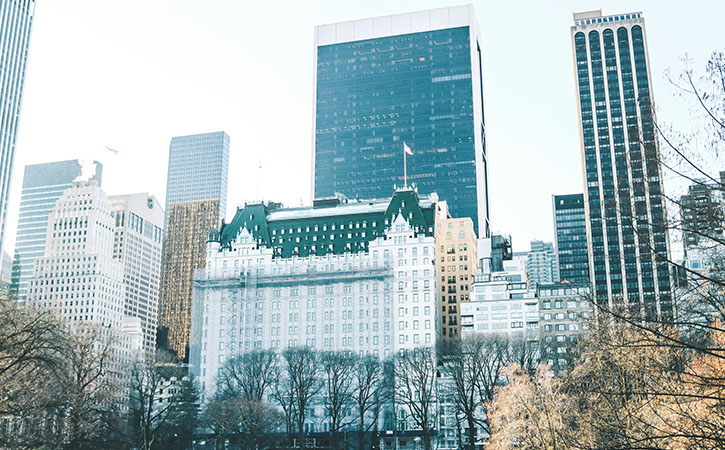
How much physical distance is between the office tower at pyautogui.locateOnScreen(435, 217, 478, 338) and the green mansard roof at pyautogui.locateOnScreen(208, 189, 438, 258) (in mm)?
9544

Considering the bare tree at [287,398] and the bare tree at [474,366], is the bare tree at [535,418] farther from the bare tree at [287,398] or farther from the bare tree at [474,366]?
the bare tree at [287,398]

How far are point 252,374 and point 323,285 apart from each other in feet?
150

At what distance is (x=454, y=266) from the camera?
614 ft

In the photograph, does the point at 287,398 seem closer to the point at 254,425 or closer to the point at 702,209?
the point at 254,425

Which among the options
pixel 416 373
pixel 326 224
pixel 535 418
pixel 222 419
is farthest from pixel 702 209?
pixel 326 224

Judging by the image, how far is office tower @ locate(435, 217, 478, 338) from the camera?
183m

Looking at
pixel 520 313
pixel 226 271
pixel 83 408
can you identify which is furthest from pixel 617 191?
pixel 226 271

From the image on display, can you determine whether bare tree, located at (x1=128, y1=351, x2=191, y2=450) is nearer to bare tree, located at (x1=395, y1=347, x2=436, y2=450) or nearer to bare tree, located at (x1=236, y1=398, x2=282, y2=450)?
bare tree, located at (x1=236, y1=398, x2=282, y2=450)

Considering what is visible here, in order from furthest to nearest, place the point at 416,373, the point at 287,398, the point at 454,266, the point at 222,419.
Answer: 1. the point at 454,266
2. the point at 287,398
3. the point at 416,373
4. the point at 222,419

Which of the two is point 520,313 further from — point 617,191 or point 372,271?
point 617,191

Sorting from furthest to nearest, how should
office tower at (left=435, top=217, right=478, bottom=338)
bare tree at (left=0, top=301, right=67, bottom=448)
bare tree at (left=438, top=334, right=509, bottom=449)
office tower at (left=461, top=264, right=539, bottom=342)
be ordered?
office tower at (left=435, top=217, right=478, bottom=338)
office tower at (left=461, top=264, right=539, bottom=342)
bare tree at (left=438, top=334, right=509, bottom=449)
bare tree at (left=0, top=301, right=67, bottom=448)

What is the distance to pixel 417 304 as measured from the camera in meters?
165

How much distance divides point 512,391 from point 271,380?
82.4 meters

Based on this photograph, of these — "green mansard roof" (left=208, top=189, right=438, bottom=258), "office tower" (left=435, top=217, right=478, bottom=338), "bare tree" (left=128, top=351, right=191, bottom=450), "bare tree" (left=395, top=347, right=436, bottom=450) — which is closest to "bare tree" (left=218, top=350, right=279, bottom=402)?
"bare tree" (left=128, top=351, right=191, bottom=450)
